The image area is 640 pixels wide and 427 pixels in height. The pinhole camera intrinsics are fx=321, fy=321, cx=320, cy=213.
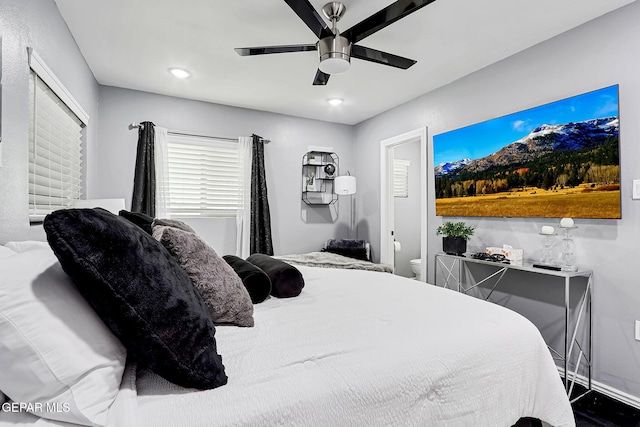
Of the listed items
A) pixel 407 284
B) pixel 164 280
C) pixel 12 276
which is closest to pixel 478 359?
pixel 407 284

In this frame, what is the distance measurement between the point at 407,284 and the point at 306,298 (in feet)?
2.21

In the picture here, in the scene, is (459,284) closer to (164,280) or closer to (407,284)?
(407,284)

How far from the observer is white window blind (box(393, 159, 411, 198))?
17.0ft

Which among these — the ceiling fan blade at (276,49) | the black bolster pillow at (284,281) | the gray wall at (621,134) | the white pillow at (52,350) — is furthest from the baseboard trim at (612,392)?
the ceiling fan blade at (276,49)

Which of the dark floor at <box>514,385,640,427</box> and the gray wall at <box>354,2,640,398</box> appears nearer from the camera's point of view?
the dark floor at <box>514,385,640,427</box>

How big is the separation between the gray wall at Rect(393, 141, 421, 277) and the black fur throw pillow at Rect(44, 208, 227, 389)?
Result: 4565 millimetres

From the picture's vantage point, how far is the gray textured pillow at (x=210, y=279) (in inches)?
50.4

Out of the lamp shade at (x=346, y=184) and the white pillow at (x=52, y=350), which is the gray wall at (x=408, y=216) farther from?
the white pillow at (x=52, y=350)

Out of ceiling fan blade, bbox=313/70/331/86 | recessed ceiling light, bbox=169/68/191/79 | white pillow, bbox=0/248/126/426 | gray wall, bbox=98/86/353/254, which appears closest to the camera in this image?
white pillow, bbox=0/248/126/426

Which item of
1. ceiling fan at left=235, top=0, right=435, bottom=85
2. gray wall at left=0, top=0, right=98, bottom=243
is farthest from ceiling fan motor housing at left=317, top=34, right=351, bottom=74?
gray wall at left=0, top=0, right=98, bottom=243

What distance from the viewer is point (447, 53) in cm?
277

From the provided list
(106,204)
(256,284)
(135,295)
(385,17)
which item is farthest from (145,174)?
(135,295)

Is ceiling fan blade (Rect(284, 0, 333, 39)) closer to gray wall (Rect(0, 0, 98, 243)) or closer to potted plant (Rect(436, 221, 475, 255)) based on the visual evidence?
gray wall (Rect(0, 0, 98, 243))

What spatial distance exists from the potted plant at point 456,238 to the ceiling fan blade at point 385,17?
1865mm
